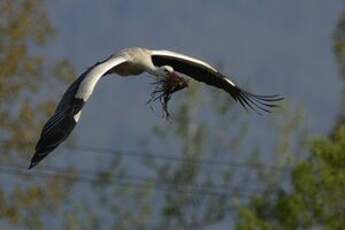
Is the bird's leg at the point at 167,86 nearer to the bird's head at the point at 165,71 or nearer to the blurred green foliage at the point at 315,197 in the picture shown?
the bird's head at the point at 165,71

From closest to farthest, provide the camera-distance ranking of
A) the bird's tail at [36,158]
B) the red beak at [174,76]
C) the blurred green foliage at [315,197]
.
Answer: the bird's tail at [36,158], the red beak at [174,76], the blurred green foliage at [315,197]

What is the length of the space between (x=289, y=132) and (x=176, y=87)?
23.6 meters

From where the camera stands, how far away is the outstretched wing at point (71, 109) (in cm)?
1812

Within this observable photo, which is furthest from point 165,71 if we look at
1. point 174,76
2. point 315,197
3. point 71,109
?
point 315,197

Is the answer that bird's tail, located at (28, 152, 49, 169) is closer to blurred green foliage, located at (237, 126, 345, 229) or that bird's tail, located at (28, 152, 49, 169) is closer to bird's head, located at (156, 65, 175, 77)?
bird's head, located at (156, 65, 175, 77)

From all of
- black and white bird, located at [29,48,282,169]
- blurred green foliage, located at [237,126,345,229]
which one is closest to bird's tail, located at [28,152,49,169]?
black and white bird, located at [29,48,282,169]

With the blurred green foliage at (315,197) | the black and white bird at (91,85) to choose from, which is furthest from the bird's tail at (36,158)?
the blurred green foliage at (315,197)

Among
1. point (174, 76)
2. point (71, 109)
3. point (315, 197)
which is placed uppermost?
point (174, 76)

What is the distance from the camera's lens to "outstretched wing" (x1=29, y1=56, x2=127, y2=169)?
59.5 feet

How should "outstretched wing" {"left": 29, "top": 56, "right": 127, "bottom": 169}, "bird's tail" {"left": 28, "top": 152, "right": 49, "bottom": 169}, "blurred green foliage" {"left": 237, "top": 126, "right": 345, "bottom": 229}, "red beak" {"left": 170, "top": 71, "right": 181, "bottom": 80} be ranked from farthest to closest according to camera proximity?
"blurred green foliage" {"left": 237, "top": 126, "right": 345, "bottom": 229} < "red beak" {"left": 170, "top": 71, "right": 181, "bottom": 80} < "outstretched wing" {"left": 29, "top": 56, "right": 127, "bottom": 169} < "bird's tail" {"left": 28, "top": 152, "right": 49, "bottom": 169}

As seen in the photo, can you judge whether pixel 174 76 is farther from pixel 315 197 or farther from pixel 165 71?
pixel 315 197

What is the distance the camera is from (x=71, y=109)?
18594mm

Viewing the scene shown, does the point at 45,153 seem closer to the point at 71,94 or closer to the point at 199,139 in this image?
the point at 71,94

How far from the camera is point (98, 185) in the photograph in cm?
4288
